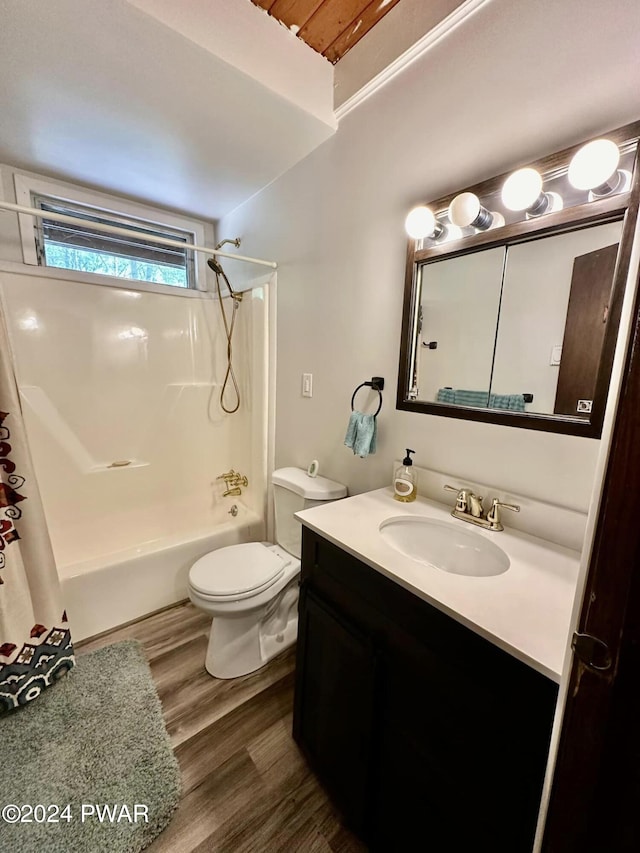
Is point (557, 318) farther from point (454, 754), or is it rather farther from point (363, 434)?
point (454, 754)

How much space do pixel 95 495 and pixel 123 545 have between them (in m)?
0.36

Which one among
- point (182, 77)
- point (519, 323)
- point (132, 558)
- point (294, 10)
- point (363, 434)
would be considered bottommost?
point (132, 558)

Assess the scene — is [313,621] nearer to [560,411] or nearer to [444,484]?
[444,484]

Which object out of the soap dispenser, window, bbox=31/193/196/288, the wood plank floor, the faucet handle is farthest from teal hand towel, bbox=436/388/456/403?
window, bbox=31/193/196/288

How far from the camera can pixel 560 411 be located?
0.95 metres

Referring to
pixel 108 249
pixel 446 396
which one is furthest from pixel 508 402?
pixel 108 249

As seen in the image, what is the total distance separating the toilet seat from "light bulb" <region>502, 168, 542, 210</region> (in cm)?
159

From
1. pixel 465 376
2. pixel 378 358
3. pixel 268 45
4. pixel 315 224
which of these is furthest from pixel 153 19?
pixel 465 376

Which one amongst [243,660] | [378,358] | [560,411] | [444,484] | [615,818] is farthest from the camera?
[243,660]

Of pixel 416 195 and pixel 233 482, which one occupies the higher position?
pixel 416 195

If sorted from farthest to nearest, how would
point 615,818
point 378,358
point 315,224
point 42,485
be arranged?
point 42,485, point 315,224, point 378,358, point 615,818

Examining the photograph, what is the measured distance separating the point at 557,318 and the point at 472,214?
0.41 m

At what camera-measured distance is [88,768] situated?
44.9 inches

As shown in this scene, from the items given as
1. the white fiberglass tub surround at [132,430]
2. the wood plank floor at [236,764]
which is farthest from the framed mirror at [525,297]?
the wood plank floor at [236,764]
